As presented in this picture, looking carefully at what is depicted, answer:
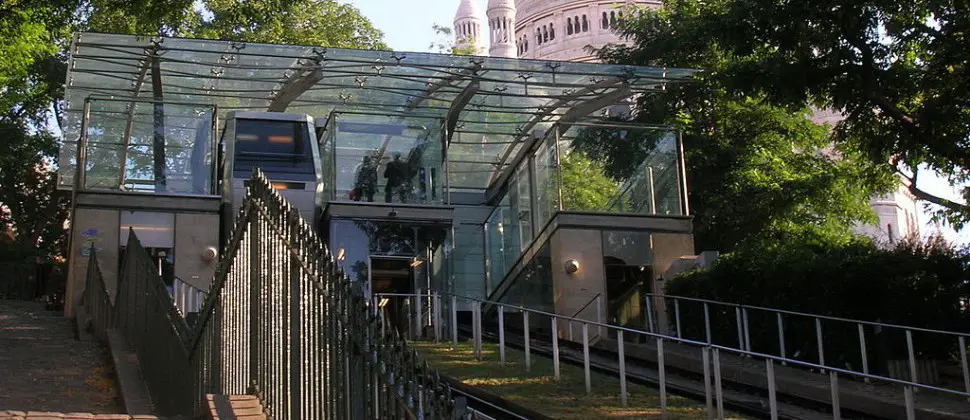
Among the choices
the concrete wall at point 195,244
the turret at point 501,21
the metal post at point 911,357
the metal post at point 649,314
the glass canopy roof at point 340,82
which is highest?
the turret at point 501,21

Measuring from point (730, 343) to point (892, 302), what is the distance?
3.58 m

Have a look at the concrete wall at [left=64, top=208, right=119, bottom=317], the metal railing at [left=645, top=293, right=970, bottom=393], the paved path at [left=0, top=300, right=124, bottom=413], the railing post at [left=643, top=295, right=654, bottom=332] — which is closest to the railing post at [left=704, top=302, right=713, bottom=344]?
the metal railing at [left=645, top=293, right=970, bottom=393]

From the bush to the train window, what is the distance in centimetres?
1202

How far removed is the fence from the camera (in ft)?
17.4

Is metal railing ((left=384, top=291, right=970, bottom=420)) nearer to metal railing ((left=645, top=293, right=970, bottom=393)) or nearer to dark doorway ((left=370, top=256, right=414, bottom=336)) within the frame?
metal railing ((left=645, top=293, right=970, bottom=393))

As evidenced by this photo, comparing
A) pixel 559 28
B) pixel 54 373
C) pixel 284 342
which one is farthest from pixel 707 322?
pixel 559 28

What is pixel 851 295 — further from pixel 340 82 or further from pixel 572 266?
pixel 340 82

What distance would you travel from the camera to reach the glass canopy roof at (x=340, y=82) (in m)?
28.6

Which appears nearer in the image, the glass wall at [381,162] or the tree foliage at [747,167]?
the glass wall at [381,162]

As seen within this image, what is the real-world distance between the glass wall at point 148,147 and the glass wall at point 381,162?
292 centimetres

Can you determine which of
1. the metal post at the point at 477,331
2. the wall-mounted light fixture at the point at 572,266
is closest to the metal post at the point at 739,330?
the metal post at the point at 477,331

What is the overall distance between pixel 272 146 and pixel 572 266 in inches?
333

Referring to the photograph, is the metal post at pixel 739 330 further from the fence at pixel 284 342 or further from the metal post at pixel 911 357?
the fence at pixel 284 342

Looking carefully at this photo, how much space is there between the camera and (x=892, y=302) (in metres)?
18.2
